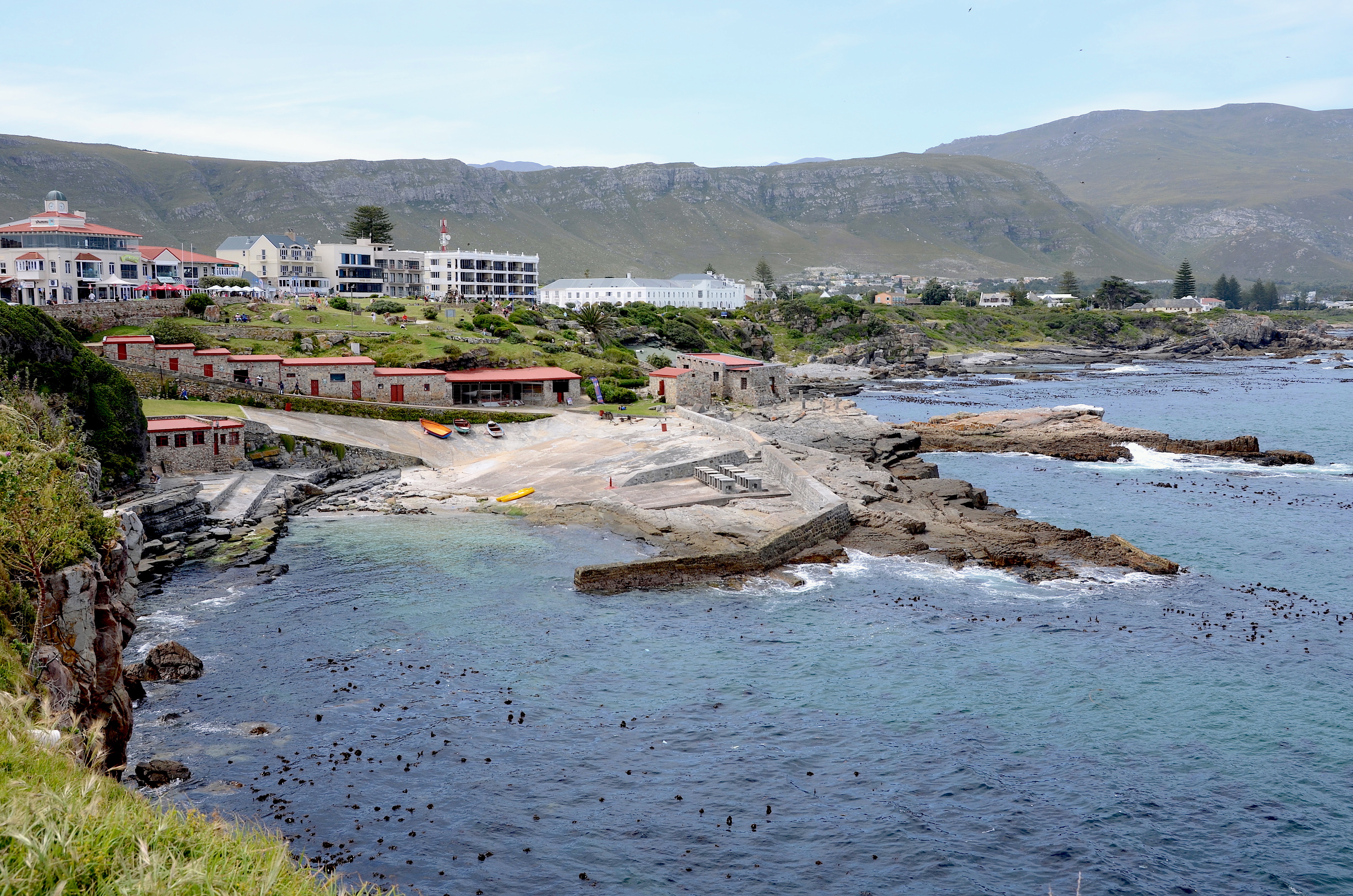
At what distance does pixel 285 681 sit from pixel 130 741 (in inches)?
173

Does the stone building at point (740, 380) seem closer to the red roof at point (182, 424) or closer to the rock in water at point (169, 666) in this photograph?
the red roof at point (182, 424)

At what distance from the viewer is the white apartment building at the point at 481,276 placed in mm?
125250

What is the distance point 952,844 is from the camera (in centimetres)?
1967

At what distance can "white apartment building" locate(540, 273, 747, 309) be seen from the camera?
157 metres

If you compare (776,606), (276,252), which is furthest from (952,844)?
(276,252)

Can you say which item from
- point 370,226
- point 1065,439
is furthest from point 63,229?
point 1065,439

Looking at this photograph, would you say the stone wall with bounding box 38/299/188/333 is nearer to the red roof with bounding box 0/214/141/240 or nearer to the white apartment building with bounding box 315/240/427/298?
the red roof with bounding box 0/214/141/240

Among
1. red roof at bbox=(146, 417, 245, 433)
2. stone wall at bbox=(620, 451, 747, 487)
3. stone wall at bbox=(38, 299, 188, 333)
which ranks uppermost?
stone wall at bbox=(38, 299, 188, 333)

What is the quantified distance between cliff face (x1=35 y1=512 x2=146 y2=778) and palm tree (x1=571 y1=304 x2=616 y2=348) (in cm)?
7264

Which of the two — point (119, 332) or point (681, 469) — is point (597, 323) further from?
point (681, 469)

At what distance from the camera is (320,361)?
2400 inches

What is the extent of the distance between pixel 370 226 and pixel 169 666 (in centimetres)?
11742

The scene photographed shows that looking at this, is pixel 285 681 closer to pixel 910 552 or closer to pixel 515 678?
pixel 515 678

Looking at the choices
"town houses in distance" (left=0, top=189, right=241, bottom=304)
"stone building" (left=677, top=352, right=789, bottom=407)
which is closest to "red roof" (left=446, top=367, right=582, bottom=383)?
"stone building" (left=677, top=352, right=789, bottom=407)
